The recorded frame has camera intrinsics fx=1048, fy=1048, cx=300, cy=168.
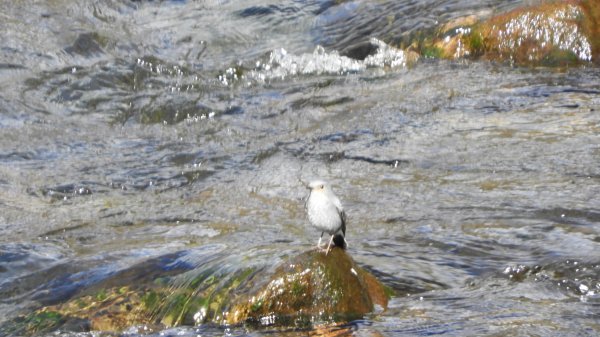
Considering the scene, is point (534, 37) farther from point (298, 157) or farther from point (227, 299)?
point (227, 299)

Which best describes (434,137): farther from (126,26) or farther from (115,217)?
(126,26)

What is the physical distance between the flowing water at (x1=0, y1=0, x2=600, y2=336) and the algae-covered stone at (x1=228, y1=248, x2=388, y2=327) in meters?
0.11

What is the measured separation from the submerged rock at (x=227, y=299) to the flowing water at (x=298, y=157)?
109 mm

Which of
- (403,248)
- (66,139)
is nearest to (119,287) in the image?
(403,248)

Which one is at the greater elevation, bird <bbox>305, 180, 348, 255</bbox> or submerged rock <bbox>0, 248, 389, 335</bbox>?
bird <bbox>305, 180, 348, 255</bbox>

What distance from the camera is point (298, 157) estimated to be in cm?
848

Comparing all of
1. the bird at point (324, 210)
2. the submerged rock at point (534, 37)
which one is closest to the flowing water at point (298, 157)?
the submerged rock at point (534, 37)

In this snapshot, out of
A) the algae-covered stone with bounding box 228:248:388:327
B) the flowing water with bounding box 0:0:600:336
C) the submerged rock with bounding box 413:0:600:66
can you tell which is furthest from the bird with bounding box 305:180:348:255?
the submerged rock with bounding box 413:0:600:66

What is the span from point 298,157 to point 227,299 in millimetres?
3484

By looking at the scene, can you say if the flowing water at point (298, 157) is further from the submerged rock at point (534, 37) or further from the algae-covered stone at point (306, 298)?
the submerged rock at point (534, 37)

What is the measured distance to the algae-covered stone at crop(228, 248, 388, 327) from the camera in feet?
16.2

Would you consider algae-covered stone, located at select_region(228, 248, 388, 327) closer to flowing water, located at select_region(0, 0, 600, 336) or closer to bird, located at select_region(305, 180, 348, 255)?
flowing water, located at select_region(0, 0, 600, 336)

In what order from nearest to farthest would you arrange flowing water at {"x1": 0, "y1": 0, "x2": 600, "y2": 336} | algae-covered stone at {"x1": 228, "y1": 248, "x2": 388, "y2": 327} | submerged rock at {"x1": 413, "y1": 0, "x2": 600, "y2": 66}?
algae-covered stone at {"x1": 228, "y1": 248, "x2": 388, "y2": 327}
flowing water at {"x1": 0, "y1": 0, "x2": 600, "y2": 336}
submerged rock at {"x1": 413, "y1": 0, "x2": 600, "y2": 66}

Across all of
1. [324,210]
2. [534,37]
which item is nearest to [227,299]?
[324,210]
